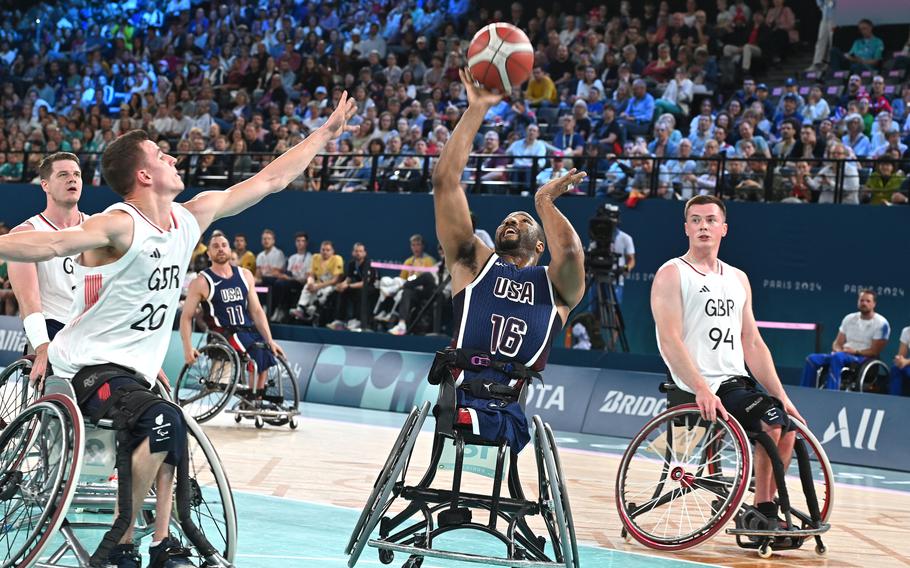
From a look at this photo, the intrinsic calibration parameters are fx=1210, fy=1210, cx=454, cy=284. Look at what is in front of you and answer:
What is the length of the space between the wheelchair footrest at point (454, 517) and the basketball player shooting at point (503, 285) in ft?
1.29

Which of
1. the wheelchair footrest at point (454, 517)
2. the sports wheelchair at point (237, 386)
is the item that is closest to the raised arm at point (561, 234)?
the wheelchair footrest at point (454, 517)

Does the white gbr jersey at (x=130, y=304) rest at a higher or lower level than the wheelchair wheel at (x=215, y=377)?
higher

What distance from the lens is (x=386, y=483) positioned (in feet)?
18.2

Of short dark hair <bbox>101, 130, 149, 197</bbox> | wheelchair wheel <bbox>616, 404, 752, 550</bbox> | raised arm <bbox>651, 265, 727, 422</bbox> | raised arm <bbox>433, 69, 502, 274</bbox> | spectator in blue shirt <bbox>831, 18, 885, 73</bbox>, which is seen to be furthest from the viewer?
spectator in blue shirt <bbox>831, 18, 885, 73</bbox>

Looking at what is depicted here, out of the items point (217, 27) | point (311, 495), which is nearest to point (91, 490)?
point (311, 495)

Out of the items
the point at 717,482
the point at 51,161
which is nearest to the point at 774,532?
the point at 717,482

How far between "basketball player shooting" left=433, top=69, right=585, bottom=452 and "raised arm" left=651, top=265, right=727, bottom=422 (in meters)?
1.38

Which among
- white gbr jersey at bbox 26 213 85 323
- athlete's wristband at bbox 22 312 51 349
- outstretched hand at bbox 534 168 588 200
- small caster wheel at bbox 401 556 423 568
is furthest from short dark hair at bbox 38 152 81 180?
small caster wheel at bbox 401 556 423 568

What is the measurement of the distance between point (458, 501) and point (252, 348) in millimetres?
7231

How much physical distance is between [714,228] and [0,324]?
13.3m

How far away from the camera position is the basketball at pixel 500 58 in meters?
6.24

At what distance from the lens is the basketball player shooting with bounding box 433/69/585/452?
5.75m

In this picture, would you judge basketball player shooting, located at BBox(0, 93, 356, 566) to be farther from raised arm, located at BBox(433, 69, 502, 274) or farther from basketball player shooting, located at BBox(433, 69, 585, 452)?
basketball player shooting, located at BBox(433, 69, 585, 452)

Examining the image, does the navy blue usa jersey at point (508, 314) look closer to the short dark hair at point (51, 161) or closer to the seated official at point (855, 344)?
the short dark hair at point (51, 161)
